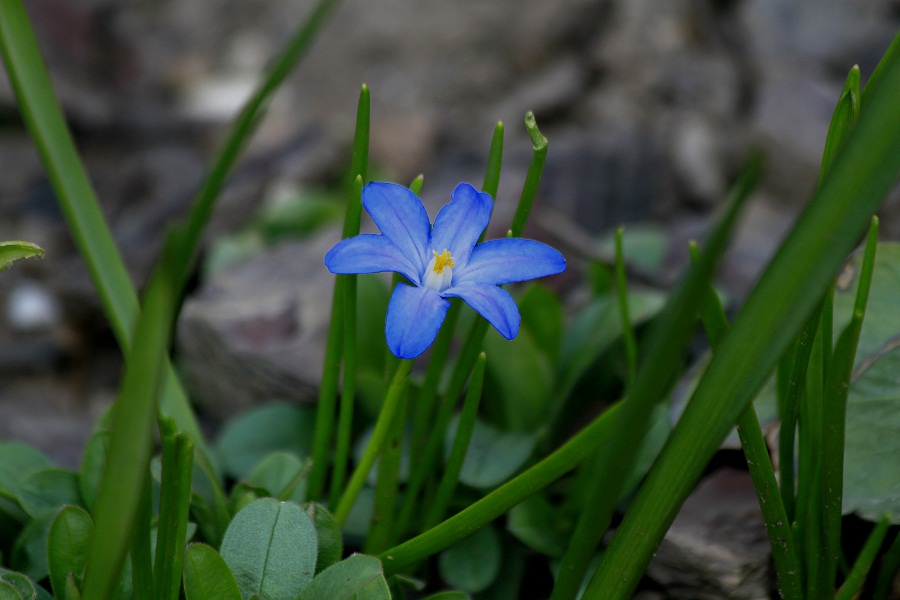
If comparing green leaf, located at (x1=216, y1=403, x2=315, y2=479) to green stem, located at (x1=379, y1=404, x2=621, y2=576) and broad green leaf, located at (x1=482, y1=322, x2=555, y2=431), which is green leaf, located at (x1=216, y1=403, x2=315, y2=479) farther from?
green stem, located at (x1=379, y1=404, x2=621, y2=576)

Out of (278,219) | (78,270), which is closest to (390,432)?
(278,219)

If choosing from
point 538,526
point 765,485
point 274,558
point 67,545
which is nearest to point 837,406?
point 765,485

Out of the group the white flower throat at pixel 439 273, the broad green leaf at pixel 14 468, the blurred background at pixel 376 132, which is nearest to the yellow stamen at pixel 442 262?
the white flower throat at pixel 439 273

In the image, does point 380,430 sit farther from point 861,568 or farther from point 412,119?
point 412,119

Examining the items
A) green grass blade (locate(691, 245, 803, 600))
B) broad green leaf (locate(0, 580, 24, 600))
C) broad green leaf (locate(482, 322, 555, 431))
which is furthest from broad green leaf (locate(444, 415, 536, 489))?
broad green leaf (locate(0, 580, 24, 600))

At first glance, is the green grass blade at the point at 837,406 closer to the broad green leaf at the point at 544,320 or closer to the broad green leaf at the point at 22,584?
the broad green leaf at the point at 544,320

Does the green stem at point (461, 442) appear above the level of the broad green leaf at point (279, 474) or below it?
below
